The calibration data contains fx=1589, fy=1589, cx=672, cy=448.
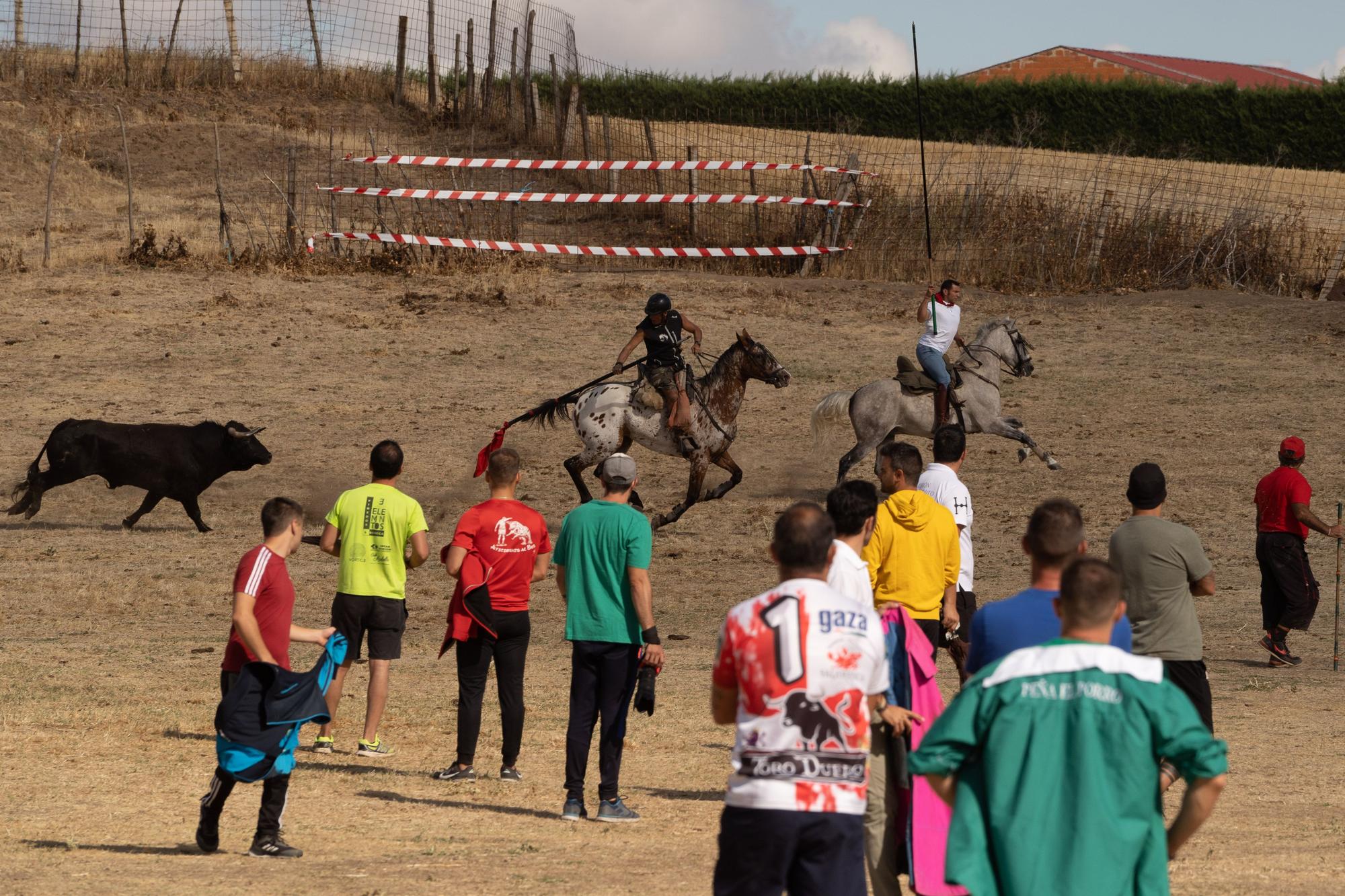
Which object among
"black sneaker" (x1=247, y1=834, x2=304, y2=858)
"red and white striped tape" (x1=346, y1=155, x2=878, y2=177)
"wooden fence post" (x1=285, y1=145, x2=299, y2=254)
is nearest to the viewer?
"black sneaker" (x1=247, y1=834, x2=304, y2=858)

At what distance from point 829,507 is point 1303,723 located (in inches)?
208

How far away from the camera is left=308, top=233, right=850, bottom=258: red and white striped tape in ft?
87.6

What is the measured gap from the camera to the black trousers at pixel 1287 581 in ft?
37.6

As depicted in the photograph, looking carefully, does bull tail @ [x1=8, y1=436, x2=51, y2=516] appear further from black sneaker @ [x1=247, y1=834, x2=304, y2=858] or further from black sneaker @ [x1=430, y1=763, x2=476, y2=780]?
black sneaker @ [x1=247, y1=834, x2=304, y2=858]

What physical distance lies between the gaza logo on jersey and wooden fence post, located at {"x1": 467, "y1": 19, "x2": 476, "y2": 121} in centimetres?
2767

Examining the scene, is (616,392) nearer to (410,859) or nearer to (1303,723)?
(1303,723)

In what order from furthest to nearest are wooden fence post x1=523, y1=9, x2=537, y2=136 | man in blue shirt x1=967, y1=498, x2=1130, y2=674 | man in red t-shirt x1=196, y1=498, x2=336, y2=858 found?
wooden fence post x1=523, y1=9, x2=537, y2=136 < man in red t-shirt x1=196, y1=498, x2=336, y2=858 < man in blue shirt x1=967, y1=498, x2=1130, y2=674

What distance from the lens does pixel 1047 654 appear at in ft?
12.5

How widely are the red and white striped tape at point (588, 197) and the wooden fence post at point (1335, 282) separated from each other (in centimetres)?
817

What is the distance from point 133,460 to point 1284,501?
34.9ft

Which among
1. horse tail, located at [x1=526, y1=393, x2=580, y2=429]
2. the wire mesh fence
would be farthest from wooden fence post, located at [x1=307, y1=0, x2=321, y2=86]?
horse tail, located at [x1=526, y1=393, x2=580, y2=429]

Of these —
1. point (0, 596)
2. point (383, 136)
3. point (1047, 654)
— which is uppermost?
point (383, 136)

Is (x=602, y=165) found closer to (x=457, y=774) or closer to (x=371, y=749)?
(x=371, y=749)

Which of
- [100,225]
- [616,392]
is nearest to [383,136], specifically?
[100,225]
